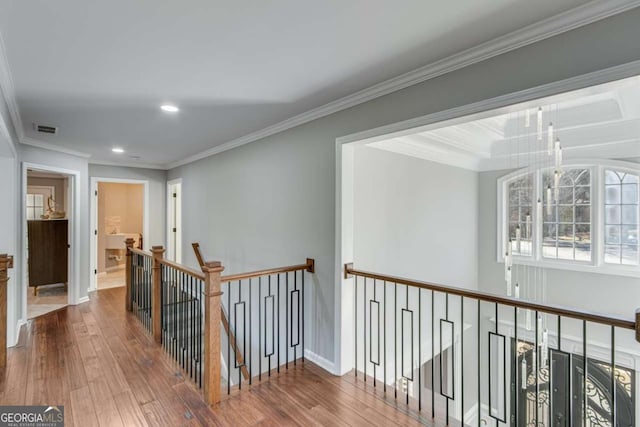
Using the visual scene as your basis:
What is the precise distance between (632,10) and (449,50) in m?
0.83

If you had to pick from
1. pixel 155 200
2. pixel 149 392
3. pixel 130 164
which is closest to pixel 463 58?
pixel 149 392

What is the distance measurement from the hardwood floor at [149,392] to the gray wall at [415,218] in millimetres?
1264

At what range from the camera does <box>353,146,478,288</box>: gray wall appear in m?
3.36

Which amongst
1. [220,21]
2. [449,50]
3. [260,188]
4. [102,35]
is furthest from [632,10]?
[260,188]

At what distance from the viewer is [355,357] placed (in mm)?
3010

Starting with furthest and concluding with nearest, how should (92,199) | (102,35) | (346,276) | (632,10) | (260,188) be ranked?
(92,199), (260,188), (346,276), (102,35), (632,10)

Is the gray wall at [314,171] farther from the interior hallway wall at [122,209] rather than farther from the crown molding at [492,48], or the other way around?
the interior hallway wall at [122,209]

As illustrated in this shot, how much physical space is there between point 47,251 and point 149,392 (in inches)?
176

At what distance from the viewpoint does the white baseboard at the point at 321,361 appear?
9.60 feet

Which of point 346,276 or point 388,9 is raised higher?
point 388,9

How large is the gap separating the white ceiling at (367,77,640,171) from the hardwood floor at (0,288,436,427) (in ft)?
8.36

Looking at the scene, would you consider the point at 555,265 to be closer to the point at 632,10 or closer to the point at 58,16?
the point at 632,10

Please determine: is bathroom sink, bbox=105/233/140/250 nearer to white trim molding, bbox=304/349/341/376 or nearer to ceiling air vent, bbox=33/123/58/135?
ceiling air vent, bbox=33/123/58/135

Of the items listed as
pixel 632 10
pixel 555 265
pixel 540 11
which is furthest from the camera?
pixel 555 265
